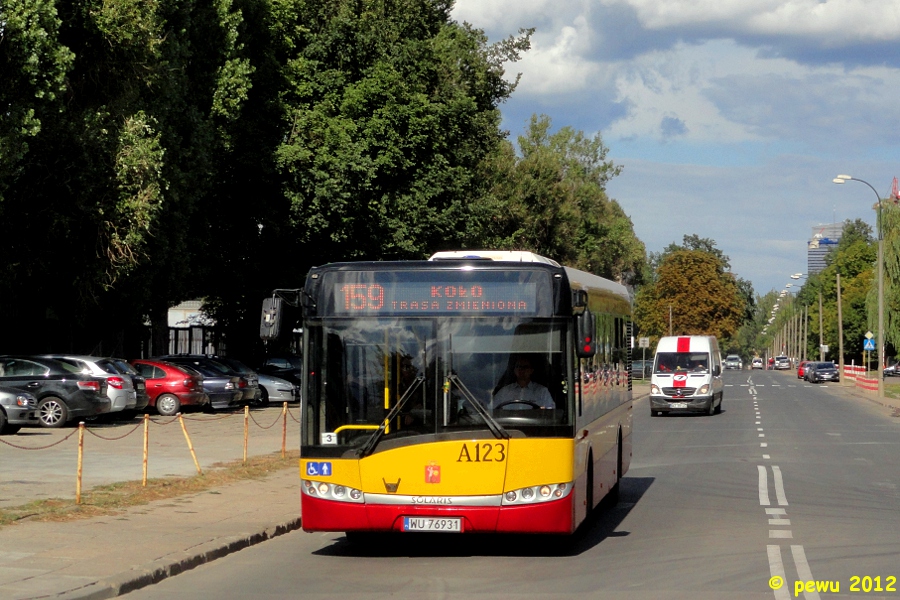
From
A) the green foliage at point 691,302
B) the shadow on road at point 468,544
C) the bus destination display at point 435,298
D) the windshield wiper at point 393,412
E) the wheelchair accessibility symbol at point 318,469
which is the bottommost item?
the shadow on road at point 468,544

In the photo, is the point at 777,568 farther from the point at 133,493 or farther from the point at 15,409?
the point at 15,409

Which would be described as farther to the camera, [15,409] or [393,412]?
[15,409]

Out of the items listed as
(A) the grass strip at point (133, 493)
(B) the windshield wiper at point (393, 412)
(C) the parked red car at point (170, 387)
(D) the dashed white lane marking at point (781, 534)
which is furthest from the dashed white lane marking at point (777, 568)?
(C) the parked red car at point (170, 387)

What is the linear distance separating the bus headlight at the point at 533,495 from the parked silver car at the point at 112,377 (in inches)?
764

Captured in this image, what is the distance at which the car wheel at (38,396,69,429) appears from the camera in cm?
2725

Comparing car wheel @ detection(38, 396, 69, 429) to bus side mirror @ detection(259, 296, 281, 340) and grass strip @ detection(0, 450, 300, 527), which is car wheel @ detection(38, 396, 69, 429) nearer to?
grass strip @ detection(0, 450, 300, 527)

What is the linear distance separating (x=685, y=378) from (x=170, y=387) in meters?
15.7

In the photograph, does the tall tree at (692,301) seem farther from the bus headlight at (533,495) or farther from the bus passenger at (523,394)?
the bus headlight at (533,495)

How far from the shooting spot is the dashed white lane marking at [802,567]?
869cm

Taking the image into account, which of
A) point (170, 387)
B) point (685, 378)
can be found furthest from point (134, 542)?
point (685, 378)

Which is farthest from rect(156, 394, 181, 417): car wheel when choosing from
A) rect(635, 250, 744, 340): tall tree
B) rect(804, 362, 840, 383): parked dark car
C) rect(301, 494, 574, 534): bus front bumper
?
rect(635, 250, 744, 340): tall tree

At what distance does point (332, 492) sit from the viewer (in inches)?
417

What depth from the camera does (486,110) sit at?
5153cm

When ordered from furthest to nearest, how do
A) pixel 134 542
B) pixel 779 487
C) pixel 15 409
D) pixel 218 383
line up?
pixel 218 383 → pixel 15 409 → pixel 779 487 → pixel 134 542
